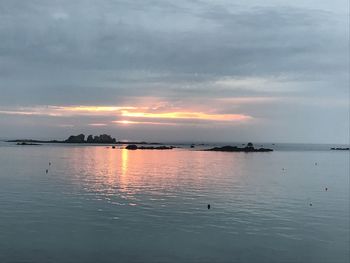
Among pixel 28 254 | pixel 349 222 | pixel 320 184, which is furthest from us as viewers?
pixel 320 184

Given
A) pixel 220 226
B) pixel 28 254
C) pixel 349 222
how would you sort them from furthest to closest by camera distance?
pixel 349 222, pixel 220 226, pixel 28 254

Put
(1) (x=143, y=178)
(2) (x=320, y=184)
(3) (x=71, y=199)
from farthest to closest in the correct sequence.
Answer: (1) (x=143, y=178)
(2) (x=320, y=184)
(3) (x=71, y=199)

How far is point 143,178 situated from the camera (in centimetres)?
7625

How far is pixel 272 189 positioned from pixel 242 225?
2782cm

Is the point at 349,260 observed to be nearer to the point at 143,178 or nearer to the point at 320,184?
the point at 320,184

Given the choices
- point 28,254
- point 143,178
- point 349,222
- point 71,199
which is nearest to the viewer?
point 28,254

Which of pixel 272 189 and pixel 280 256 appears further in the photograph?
pixel 272 189

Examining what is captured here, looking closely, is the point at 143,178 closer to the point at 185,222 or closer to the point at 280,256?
the point at 185,222

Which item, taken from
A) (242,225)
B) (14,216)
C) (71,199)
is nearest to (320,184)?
(242,225)

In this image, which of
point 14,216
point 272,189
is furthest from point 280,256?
point 272,189

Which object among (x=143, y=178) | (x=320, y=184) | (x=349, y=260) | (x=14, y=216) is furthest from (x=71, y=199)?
(x=320, y=184)

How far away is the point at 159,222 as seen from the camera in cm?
3703

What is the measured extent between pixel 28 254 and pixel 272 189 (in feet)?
143

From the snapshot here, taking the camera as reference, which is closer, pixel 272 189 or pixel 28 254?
pixel 28 254
